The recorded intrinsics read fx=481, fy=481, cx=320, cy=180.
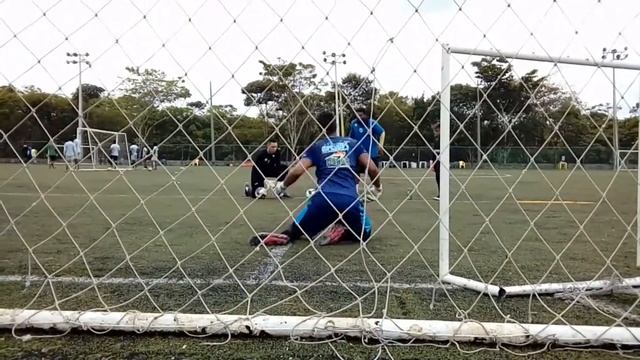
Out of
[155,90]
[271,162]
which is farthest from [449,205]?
[271,162]

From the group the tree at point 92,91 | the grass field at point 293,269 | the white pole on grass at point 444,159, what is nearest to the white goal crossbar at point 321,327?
the grass field at point 293,269

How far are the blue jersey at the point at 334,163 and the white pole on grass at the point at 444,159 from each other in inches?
51.8

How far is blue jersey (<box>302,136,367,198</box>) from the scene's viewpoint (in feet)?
14.1

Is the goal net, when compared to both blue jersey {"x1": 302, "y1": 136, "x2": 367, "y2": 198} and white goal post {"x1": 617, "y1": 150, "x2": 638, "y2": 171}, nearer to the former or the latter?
blue jersey {"x1": 302, "y1": 136, "x2": 367, "y2": 198}

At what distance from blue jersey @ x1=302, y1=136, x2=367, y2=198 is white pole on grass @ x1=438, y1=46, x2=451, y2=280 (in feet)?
4.32

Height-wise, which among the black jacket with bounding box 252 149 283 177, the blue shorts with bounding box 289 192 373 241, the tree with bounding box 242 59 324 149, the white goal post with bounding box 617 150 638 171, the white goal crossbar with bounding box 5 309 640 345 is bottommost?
the white goal crossbar with bounding box 5 309 640 345

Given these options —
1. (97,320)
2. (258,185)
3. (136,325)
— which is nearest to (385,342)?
(136,325)

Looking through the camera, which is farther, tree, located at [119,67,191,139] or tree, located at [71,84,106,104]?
tree, located at [119,67,191,139]

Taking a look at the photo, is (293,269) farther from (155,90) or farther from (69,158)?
(69,158)

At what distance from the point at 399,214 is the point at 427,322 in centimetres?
448

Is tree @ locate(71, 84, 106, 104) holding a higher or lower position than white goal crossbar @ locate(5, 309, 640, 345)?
higher

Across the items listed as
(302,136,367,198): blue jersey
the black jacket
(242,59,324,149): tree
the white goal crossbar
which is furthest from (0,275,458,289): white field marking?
the black jacket

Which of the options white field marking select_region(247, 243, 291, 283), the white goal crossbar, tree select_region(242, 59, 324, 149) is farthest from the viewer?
white field marking select_region(247, 243, 291, 283)

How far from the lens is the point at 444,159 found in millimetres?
3000
